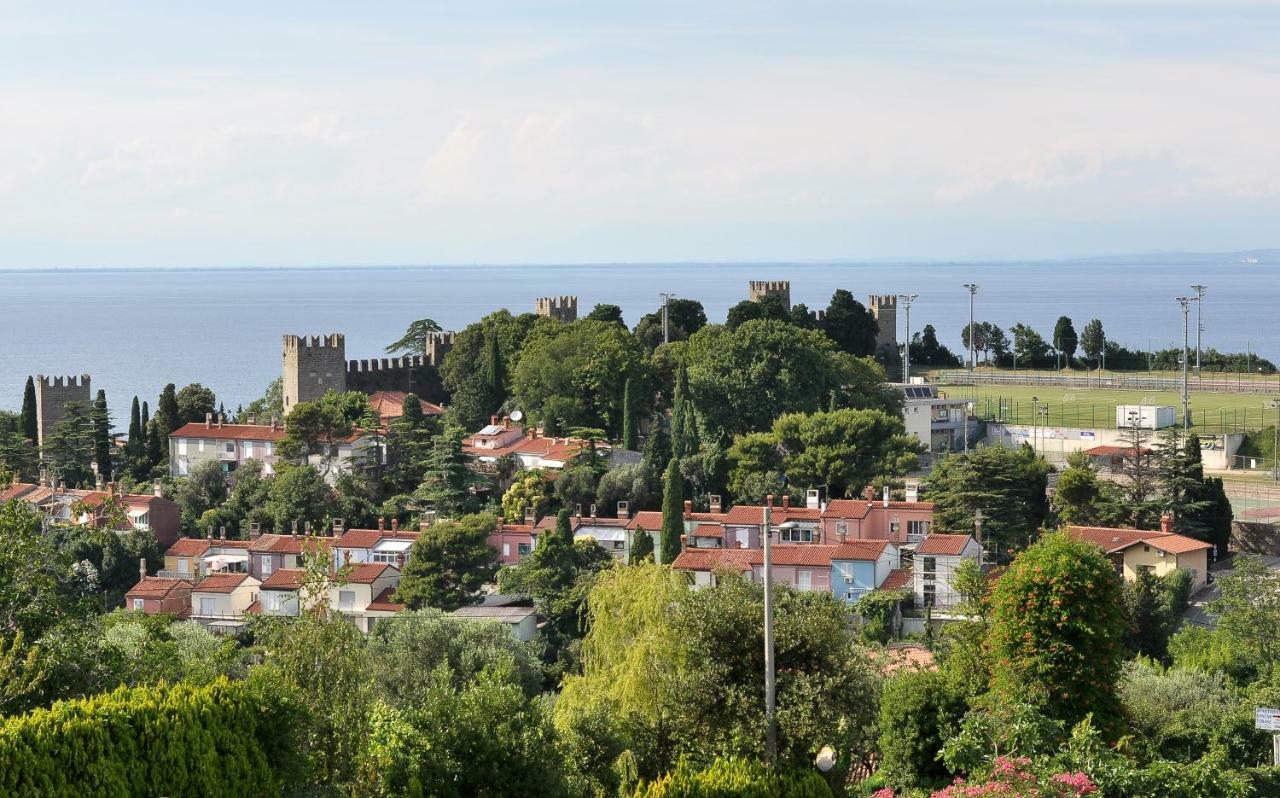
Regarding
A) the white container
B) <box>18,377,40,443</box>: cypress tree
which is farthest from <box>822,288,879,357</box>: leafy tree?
<box>18,377,40,443</box>: cypress tree

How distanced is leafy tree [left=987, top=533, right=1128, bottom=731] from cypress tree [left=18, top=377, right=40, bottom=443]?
38.9 meters

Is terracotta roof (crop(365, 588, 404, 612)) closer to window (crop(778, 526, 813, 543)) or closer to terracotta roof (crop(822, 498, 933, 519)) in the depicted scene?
window (crop(778, 526, 813, 543))

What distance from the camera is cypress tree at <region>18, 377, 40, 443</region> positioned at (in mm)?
49062

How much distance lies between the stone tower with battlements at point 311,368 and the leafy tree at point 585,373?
6688 mm

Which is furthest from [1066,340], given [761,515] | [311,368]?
[761,515]

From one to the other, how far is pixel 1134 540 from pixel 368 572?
14065mm

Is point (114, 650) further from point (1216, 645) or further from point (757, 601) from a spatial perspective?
point (1216, 645)

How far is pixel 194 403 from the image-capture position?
4738cm

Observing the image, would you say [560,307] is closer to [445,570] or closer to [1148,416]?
[1148,416]

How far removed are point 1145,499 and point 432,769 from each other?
2272cm

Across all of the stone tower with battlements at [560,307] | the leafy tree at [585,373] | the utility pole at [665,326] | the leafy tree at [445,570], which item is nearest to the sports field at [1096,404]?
the utility pole at [665,326]

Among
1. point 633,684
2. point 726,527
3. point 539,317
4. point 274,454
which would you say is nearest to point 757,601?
point 633,684

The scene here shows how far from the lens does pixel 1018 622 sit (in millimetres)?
16094

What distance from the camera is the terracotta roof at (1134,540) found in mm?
29953
